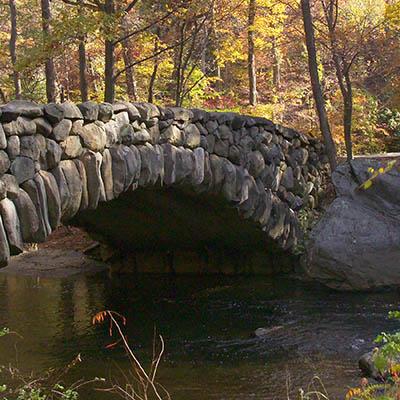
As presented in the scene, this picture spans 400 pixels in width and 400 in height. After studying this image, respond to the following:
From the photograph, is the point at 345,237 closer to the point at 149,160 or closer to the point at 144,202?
the point at 144,202

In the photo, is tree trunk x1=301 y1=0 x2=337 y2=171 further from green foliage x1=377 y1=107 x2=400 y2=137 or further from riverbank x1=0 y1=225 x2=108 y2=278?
green foliage x1=377 y1=107 x2=400 y2=137

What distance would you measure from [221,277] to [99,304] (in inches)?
100

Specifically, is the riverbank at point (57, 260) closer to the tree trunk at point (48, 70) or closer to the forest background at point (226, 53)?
the tree trunk at point (48, 70)

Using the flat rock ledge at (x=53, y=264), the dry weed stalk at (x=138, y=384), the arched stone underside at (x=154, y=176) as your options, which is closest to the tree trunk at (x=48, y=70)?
the arched stone underside at (x=154, y=176)

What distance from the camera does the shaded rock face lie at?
853cm

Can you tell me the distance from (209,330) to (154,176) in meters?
2.25

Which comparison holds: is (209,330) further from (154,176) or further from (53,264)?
(53,264)

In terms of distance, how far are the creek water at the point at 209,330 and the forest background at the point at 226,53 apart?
330 centimetres

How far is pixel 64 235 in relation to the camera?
14.1 metres

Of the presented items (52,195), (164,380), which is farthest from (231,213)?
(52,195)

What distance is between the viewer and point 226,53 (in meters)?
15.7

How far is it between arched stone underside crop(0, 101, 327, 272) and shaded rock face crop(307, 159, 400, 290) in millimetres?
924

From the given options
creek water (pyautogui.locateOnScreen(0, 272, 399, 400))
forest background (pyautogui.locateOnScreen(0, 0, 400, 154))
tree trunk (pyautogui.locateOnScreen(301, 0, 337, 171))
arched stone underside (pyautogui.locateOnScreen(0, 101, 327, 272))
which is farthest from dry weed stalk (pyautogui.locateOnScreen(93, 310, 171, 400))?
tree trunk (pyautogui.locateOnScreen(301, 0, 337, 171))

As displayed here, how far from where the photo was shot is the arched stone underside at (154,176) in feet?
15.0
